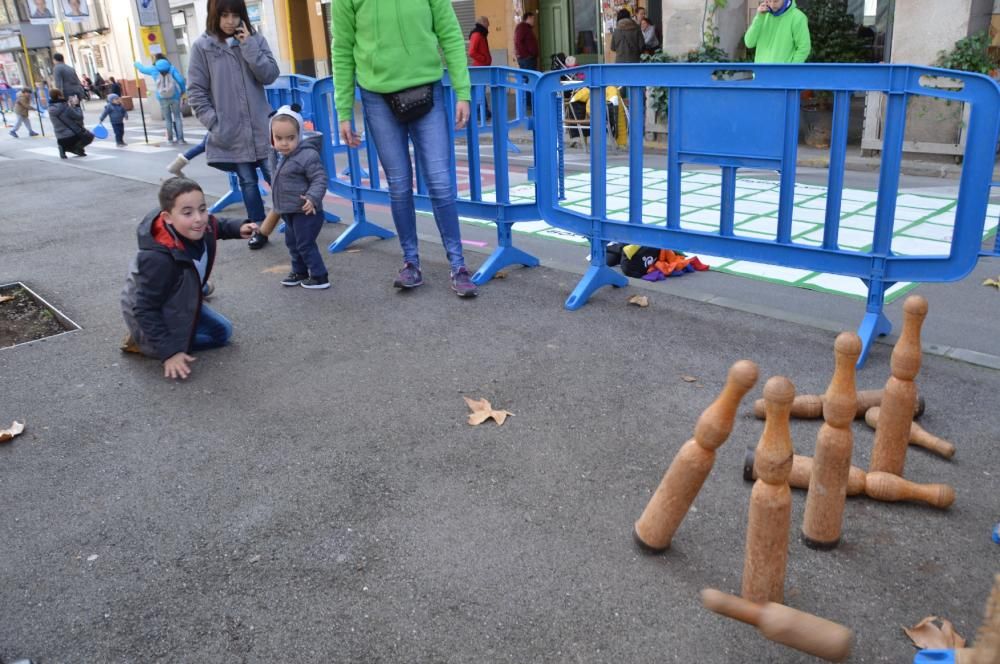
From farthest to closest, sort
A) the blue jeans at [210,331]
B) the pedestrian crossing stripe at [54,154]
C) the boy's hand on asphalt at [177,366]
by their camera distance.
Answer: the pedestrian crossing stripe at [54,154] → the blue jeans at [210,331] → the boy's hand on asphalt at [177,366]

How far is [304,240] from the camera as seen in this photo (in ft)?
18.8

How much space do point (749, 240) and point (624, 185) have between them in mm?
4674

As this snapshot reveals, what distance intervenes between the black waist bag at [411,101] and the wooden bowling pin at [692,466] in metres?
3.26

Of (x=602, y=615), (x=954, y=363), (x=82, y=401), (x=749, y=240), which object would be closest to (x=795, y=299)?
(x=749, y=240)

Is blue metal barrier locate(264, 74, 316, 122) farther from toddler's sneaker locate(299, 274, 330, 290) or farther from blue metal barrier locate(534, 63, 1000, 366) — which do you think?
blue metal barrier locate(534, 63, 1000, 366)

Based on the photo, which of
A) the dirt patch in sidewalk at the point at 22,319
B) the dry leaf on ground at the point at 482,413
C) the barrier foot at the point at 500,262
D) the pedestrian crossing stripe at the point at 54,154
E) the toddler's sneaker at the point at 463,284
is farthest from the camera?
the pedestrian crossing stripe at the point at 54,154

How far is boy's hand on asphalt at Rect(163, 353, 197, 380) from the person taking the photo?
14.3ft

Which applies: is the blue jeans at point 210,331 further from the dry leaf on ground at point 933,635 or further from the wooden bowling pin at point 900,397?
the dry leaf on ground at point 933,635

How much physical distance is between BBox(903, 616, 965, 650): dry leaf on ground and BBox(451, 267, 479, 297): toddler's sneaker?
358 cm

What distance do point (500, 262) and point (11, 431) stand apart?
3.21 metres

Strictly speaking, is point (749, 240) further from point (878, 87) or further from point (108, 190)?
point (108, 190)

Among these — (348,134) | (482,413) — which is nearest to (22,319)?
(348,134)

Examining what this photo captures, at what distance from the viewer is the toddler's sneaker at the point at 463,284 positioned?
17.9ft

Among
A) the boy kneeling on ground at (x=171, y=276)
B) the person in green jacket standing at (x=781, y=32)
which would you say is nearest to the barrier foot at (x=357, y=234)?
the boy kneeling on ground at (x=171, y=276)
